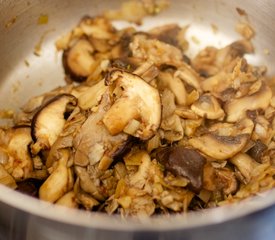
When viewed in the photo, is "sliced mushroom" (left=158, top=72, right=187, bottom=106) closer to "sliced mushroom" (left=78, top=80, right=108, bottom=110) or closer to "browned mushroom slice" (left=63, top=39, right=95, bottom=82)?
"sliced mushroom" (left=78, top=80, right=108, bottom=110)

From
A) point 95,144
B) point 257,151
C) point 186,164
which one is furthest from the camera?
point 257,151

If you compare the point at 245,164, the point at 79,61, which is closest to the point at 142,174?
the point at 245,164

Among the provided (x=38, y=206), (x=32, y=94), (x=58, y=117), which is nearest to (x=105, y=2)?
(x=32, y=94)

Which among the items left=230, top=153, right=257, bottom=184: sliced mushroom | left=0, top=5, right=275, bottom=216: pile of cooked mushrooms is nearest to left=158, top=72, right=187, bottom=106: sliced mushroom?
left=0, top=5, right=275, bottom=216: pile of cooked mushrooms

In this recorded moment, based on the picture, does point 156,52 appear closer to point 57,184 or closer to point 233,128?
point 233,128

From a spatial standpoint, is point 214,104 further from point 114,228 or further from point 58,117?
point 114,228

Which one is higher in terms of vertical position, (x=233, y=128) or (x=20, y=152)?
(x=20, y=152)
